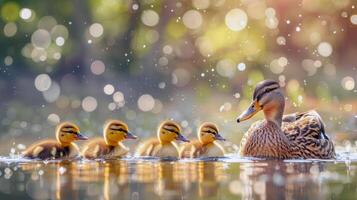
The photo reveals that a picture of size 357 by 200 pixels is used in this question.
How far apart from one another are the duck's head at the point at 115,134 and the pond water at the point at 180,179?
352 millimetres

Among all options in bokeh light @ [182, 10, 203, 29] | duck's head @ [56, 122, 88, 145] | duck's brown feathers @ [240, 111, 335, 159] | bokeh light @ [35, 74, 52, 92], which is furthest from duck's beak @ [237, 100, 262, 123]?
bokeh light @ [35, 74, 52, 92]

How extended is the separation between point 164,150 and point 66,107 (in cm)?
370

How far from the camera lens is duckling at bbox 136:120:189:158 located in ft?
32.8

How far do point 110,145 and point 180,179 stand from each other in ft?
6.46

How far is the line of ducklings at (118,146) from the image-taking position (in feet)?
32.4

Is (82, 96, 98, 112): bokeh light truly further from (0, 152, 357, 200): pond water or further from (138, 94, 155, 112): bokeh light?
(0, 152, 357, 200): pond water

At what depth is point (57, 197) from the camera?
7316mm

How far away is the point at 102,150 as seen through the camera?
9.99 metres

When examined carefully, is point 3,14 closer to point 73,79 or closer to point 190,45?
point 73,79

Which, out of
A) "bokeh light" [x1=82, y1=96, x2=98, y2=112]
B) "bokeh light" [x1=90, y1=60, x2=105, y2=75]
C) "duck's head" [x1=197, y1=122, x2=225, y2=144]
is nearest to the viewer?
"duck's head" [x1=197, y1=122, x2=225, y2=144]

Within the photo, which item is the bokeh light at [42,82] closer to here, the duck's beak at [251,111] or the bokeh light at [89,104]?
the bokeh light at [89,104]

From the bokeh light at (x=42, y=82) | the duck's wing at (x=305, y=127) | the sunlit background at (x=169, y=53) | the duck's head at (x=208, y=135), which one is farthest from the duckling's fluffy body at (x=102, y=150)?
the bokeh light at (x=42, y=82)

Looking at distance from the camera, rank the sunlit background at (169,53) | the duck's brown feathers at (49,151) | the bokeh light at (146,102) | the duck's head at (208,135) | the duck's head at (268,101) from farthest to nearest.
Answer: the sunlit background at (169,53) → the bokeh light at (146,102) → the duck's head at (208,135) → the duck's head at (268,101) → the duck's brown feathers at (49,151)

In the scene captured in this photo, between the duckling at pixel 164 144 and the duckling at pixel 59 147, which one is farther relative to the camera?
the duckling at pixel 164 144
